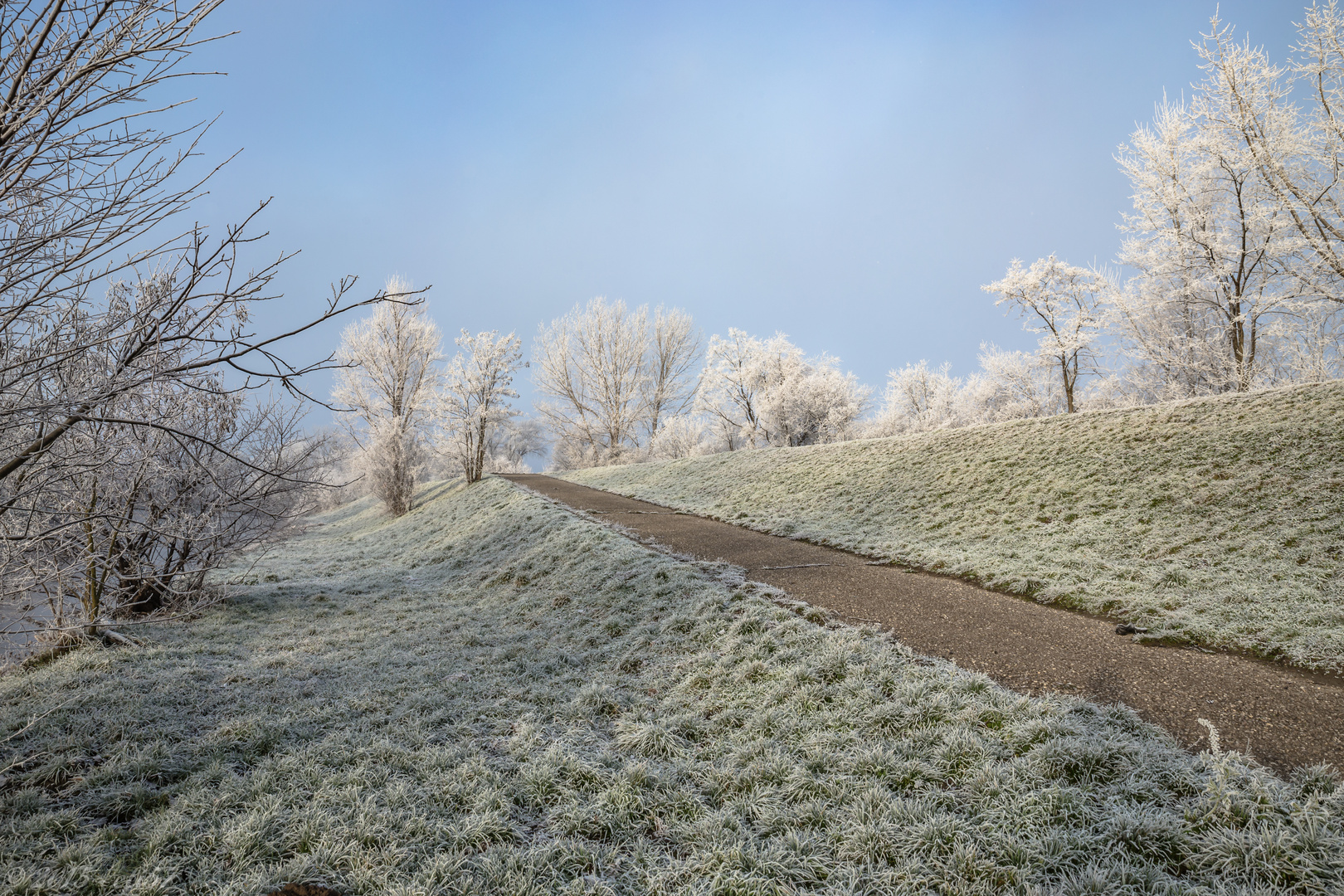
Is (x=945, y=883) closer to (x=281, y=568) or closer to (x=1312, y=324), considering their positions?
(x=281, y=568)

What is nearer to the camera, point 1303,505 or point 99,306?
point 99,306

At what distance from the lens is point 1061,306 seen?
70.3ft

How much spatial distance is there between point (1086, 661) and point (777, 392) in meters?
26.0

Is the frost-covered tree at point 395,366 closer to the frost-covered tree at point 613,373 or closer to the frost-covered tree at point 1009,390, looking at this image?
the frost-covered tree at point 613,373

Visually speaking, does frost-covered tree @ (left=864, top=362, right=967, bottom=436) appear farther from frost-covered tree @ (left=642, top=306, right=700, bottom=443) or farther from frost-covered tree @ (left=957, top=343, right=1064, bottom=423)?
frost-covered tree @ (left=642, top=306, right=700, bottom=443)

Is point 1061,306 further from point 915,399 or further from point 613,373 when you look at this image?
point 613,373

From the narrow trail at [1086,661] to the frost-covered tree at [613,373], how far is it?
28012 millimetres

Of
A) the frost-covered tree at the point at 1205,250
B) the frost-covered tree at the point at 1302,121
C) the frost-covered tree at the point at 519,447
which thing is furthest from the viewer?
the frost-covered tree at the point at 519,447

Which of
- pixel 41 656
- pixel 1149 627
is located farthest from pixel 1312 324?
pixel 41 656

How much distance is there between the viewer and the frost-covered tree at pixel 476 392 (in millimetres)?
25000

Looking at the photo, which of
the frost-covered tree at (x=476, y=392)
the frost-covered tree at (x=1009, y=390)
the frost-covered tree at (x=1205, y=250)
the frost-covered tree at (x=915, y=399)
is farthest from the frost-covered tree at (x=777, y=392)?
the frost-covered tree at (x=1205, y=250)

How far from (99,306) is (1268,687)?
8.06 m

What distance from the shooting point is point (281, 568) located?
12.7m

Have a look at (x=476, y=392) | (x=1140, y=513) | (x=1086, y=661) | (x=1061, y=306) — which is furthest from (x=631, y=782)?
(x=1061, y=306)
